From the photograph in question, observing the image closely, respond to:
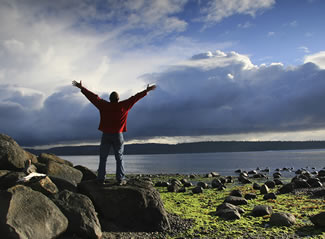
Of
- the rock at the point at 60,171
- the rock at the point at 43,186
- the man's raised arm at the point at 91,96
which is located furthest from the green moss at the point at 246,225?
the man's raised arm at the point at 91,96

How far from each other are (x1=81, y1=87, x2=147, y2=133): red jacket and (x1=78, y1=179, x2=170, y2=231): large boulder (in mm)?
2493

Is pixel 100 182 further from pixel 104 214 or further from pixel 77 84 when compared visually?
pixel 77 84

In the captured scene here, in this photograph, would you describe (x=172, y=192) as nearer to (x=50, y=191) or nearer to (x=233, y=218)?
(x=233, y=218)

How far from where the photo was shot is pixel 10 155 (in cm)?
1316

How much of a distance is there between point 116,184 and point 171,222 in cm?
284

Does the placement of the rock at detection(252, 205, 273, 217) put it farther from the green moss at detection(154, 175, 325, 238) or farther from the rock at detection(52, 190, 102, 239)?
the rock at detection(52, 190, 102, 239)

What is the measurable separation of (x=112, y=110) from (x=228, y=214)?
23.4ft

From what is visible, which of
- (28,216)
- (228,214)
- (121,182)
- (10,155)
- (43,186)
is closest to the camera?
(28,216)

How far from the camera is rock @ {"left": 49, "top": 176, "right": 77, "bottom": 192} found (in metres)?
11.6

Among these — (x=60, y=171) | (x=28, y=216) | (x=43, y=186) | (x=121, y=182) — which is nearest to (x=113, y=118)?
(x=121, y=182)

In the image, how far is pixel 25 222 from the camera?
8133mm

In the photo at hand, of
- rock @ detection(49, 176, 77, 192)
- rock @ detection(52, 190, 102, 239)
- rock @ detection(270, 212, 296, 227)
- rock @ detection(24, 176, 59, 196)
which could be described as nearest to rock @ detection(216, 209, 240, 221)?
rock @ detection(270, 212, 296, 227)

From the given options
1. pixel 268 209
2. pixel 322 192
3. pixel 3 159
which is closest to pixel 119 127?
pixel 3 159

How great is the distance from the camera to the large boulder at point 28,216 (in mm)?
7848
